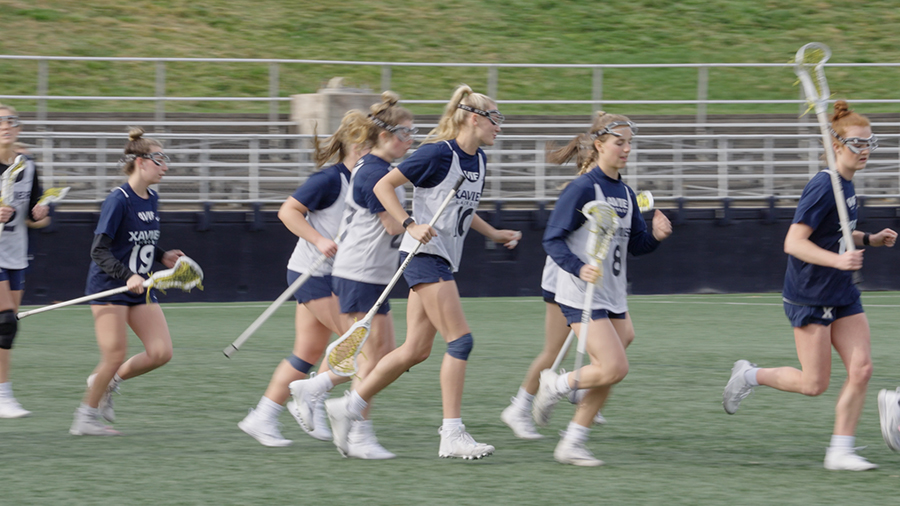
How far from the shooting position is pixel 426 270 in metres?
5.54

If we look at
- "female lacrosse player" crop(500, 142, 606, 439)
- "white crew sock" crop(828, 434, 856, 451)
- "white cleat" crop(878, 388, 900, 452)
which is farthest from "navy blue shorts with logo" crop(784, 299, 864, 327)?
"female lacrosse player" crop(500, 142, 606, 439)

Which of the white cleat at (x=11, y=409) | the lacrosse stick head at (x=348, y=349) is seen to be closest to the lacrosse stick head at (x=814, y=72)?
the lacrosse stick head at (x=348, y=349)

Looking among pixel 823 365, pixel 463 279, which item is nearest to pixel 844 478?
pixel 823 365

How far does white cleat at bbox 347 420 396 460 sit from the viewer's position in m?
5.66

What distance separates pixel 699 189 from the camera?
16.6 metres

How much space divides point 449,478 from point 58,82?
16856 millimetres

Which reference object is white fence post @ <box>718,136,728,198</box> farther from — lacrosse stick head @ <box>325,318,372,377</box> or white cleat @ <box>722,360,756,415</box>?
lacrosse stick head @ <box>325,318,372,377</box>

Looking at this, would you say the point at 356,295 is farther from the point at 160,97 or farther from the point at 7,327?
the point at 160,97

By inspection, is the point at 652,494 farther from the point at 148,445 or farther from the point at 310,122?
the point at 310,122

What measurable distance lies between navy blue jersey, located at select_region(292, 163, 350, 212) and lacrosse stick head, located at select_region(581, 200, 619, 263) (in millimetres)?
1561

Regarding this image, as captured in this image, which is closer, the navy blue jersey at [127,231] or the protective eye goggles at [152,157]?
the navy blue jersey at [127,231]

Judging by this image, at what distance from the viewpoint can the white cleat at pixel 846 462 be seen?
5.34 meters

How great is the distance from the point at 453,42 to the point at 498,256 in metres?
10.8

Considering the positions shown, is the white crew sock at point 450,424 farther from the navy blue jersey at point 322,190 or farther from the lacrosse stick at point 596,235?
the navy blue jersey at point 322,190
